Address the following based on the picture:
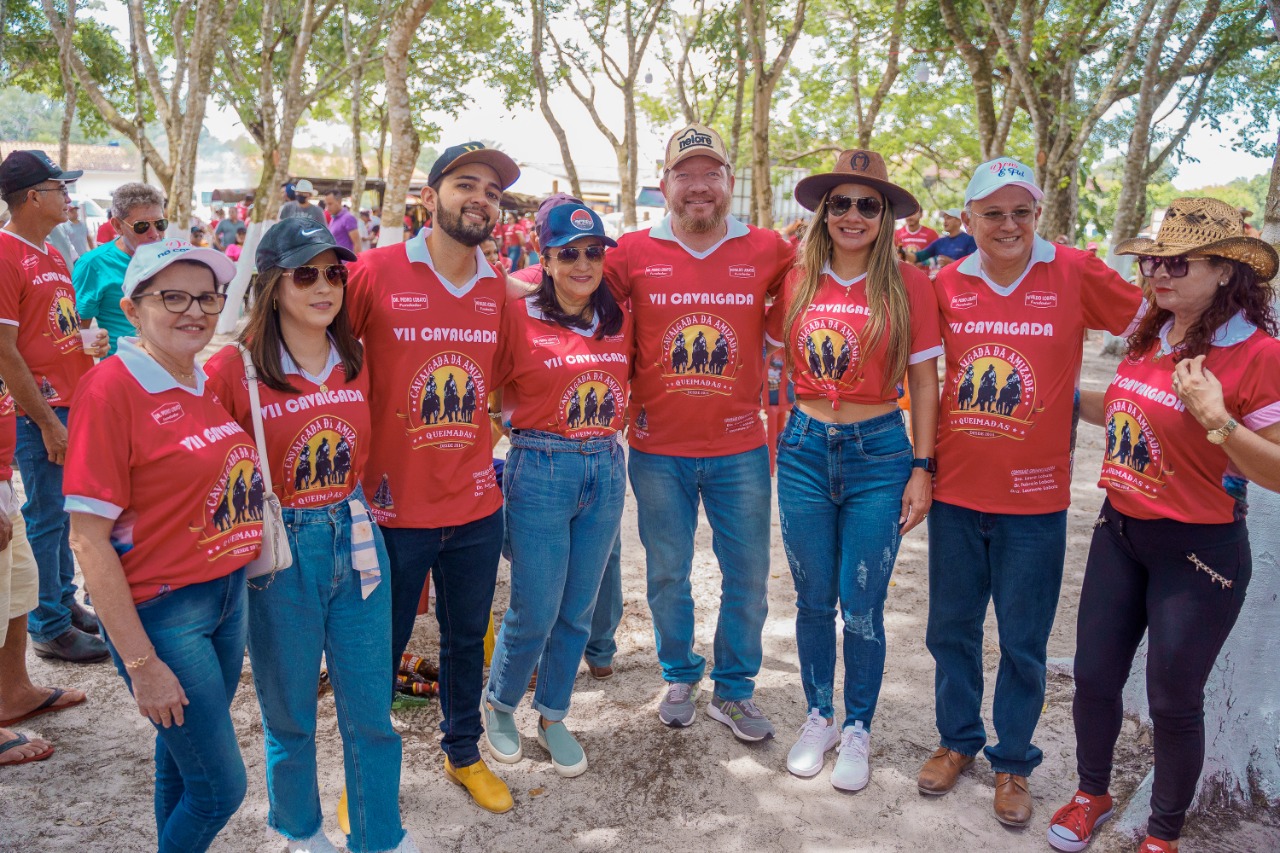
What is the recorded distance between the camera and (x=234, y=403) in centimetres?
273

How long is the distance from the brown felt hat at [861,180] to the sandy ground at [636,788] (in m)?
2.25

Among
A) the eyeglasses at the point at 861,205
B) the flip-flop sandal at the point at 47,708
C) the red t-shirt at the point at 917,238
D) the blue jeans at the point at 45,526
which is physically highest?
the red t-shirt at the point at 917,238

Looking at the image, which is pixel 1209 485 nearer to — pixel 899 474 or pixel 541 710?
pixel 899 474

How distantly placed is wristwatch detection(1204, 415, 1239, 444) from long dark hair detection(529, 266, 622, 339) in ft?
6.60

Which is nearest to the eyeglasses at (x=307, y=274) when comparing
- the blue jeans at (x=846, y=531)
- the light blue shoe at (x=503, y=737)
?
the blue jeans at (x=846, y=531)

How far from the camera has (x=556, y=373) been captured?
11.4 ft

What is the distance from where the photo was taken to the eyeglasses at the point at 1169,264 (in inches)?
117

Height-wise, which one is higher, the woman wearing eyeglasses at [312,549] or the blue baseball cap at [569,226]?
the blue baseball cap at [569,226]

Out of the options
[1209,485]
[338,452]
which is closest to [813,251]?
[1209,485]

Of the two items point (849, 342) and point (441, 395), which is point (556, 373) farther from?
point (849, 342)

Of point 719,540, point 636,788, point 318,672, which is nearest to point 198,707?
point 318,672

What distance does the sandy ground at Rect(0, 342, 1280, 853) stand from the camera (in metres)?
3.36

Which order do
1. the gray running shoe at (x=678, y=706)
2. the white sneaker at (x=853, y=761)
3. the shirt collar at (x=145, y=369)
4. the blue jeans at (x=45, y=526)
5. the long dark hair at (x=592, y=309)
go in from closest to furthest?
the shirt collar at (x=145, y=369), the long dark hair at (x=592, y=309), the white sneaker at (x=853, y=761), the gray running shoe at (x=678, y=706), the blue jeans at (x=45, y=526)

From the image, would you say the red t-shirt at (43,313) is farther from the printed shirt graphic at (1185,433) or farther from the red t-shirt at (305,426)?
the printed shirt graphic at (1185,433)
